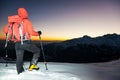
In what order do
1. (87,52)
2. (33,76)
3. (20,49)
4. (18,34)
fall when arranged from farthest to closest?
1. (87,52)
2. (20,49)
3. (18,34)
4. (33,76)

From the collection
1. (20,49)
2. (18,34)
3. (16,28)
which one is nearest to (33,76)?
(20,49)

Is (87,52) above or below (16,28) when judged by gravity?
above

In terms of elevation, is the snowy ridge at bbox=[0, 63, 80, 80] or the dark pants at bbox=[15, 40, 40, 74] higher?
the dark pants at bbox=[15, 40, 40, 74]

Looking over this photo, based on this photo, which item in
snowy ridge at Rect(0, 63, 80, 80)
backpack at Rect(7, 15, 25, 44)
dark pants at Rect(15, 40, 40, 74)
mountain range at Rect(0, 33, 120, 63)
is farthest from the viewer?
mountain range at Rect(0, 33, 120, 63)

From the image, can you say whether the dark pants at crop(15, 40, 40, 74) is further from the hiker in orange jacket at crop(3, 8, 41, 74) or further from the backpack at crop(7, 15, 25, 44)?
the backpack at crop(7, 15, 25, 44)

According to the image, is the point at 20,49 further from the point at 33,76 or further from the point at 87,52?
the point at 87,52

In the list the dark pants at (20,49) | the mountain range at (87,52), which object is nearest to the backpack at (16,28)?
the dark pants at (20,49)

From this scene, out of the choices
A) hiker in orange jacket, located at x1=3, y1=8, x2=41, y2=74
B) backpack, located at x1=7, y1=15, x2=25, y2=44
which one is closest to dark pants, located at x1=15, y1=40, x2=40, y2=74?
hiker in orange jacket, located at x1=3, y1=8, x2=41, y2=74

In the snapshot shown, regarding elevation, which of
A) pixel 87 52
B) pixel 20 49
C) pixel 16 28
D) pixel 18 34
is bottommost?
pixel 20 49

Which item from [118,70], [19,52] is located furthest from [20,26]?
[118,70]

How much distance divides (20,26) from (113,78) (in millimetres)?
2356

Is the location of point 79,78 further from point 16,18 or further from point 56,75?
point 16,18

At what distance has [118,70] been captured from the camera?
296 inches

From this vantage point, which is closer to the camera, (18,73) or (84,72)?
(18,73)
